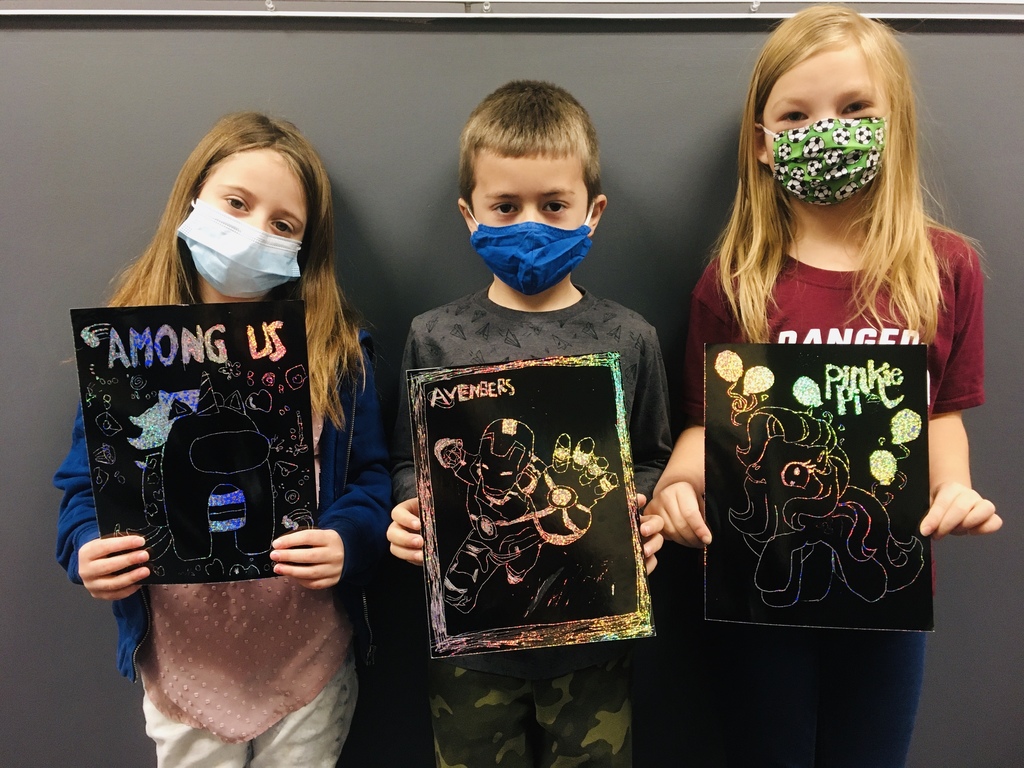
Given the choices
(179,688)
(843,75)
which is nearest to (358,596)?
(179,688)

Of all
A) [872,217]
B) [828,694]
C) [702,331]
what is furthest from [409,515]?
[872,217]

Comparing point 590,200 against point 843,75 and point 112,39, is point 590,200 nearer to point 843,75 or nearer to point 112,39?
point 843,75

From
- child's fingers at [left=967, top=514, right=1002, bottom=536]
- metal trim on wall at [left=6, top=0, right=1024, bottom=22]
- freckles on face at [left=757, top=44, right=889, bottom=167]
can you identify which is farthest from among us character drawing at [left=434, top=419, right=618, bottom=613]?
metal trim on wall at [left=6, top=0, right=1024, bottom=22]

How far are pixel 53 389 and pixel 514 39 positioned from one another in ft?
3.88

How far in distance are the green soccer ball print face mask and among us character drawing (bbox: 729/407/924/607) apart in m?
0.41

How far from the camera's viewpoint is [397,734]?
132cm

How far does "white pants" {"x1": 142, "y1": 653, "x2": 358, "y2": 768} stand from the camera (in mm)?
1004

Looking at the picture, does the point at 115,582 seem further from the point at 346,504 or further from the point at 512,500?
the point at 512,500

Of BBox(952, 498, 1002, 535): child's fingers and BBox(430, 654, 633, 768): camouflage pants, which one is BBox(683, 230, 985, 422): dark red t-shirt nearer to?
BBox(952, 498, 1002, 535): child's fingers

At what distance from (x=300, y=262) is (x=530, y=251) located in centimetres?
49

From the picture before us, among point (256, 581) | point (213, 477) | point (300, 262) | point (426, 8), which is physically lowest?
point (256, 581)

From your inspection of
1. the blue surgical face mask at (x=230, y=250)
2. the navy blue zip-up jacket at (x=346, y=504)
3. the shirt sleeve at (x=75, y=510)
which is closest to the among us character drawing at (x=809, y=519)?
the navy blue zip-up jacket at (x=346, y=504)

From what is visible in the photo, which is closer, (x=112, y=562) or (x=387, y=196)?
(x=112, y=562)

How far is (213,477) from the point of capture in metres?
0.88
